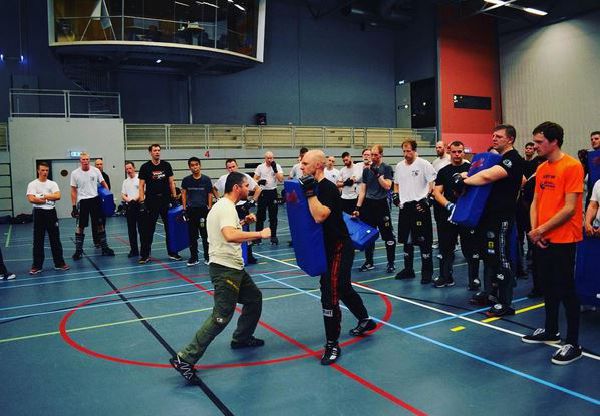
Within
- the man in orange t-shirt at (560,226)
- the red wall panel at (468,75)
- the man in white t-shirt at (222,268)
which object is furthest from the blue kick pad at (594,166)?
the red wall panel at (468,75)

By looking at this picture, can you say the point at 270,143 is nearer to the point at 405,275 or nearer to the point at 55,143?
the point at 55,143

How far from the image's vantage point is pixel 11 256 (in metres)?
9.74

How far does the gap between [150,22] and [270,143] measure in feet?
22.2

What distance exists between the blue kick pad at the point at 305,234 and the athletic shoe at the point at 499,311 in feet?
7.40

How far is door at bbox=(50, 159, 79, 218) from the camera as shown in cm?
1709

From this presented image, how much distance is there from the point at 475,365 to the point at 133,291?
4.60m

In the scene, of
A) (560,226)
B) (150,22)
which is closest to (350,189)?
(560,226)

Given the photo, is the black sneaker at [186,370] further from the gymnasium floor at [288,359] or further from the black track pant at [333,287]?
the black track pant at [333,287]

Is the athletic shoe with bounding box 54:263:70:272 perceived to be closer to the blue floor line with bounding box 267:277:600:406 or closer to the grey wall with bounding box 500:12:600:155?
the blue floor line with bounding box 267:277:600:406

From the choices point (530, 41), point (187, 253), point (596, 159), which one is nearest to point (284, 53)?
point (530, 41)

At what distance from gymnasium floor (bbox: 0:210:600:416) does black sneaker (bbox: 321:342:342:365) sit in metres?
0.08

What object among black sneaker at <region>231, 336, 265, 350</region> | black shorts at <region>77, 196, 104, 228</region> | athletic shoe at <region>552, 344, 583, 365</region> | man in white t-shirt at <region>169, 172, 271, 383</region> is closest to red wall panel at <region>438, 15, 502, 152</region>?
black shorts at <region>77, 196, 104, 228</region>

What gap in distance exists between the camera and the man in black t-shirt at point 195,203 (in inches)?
328

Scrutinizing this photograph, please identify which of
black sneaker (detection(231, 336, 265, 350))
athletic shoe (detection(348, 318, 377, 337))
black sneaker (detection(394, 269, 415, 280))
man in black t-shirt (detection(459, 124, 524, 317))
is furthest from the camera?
black sneaker (detection(394, 269, 415, 280))
